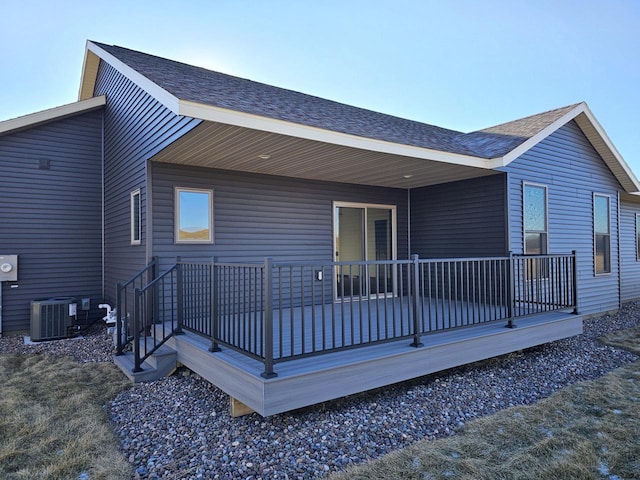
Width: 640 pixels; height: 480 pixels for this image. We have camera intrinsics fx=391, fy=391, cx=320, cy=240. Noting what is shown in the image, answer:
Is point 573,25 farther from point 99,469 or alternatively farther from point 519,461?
point 99,469

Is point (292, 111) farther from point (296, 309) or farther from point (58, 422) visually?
point (58, 422)

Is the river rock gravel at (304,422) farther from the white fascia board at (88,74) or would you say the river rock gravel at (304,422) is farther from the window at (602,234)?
the white fascia board at (88,74)

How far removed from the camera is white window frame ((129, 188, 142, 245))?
5692 mm

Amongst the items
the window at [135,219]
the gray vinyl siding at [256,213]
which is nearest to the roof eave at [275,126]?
the gray vinyl siding at [256,213]

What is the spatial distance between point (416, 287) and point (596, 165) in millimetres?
7010

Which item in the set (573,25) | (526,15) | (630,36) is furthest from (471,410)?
(630,36)

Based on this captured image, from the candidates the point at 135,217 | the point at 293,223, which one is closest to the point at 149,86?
the point at 135,217

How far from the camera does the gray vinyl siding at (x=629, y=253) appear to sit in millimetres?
10352

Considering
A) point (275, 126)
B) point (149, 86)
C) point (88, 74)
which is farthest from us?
point (88, 74)

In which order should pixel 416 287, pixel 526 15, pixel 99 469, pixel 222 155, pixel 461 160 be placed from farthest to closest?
pixel 526 15 < pixel 461 160 < pixel 222 155 < pixel 416 287 < pixel 99 469

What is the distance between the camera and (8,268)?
6770 mm

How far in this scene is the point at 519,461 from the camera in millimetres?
2715

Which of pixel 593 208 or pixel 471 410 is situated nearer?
pixel 471 410

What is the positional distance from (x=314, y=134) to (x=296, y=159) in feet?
3.64
